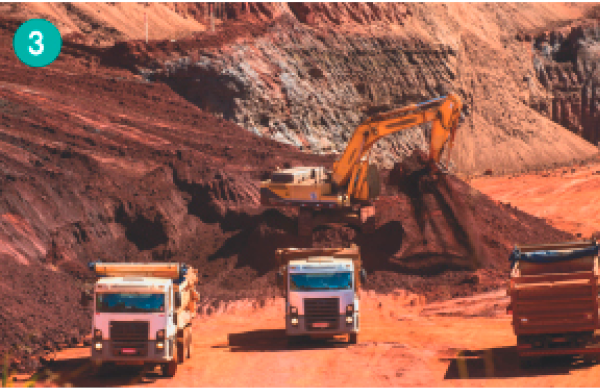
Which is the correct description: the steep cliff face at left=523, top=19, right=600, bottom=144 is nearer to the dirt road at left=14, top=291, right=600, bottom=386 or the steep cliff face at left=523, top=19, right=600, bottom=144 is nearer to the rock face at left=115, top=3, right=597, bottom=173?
the rock face at left=115, top=3, right=597, bottom=173

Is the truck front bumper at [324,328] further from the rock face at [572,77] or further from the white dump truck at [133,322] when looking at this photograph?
the rock face at [572,77]

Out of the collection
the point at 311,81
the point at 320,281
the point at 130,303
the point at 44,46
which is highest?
the point at 311,81

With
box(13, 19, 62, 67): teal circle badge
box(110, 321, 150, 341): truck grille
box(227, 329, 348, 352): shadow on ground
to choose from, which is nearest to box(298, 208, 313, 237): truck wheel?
box(227, 329, 348, 352): shadow on ground

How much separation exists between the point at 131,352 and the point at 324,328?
6027 mm

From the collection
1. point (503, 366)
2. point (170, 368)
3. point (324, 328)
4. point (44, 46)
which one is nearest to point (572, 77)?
point (44, 46)

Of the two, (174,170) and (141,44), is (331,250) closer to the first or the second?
(174,170)

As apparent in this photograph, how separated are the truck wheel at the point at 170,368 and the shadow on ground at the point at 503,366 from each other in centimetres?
655

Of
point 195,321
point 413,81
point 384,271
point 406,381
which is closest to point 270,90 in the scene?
point 413,81

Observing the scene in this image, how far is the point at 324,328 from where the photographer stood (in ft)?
81.4

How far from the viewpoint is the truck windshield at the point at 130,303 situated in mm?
20984

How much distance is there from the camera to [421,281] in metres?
35.0

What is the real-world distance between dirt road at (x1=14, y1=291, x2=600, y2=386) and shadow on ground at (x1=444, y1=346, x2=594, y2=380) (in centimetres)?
3

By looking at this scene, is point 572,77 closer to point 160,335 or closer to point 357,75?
point 357,75

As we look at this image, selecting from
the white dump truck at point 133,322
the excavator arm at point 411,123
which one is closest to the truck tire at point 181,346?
the white dump truck at point 133,322
